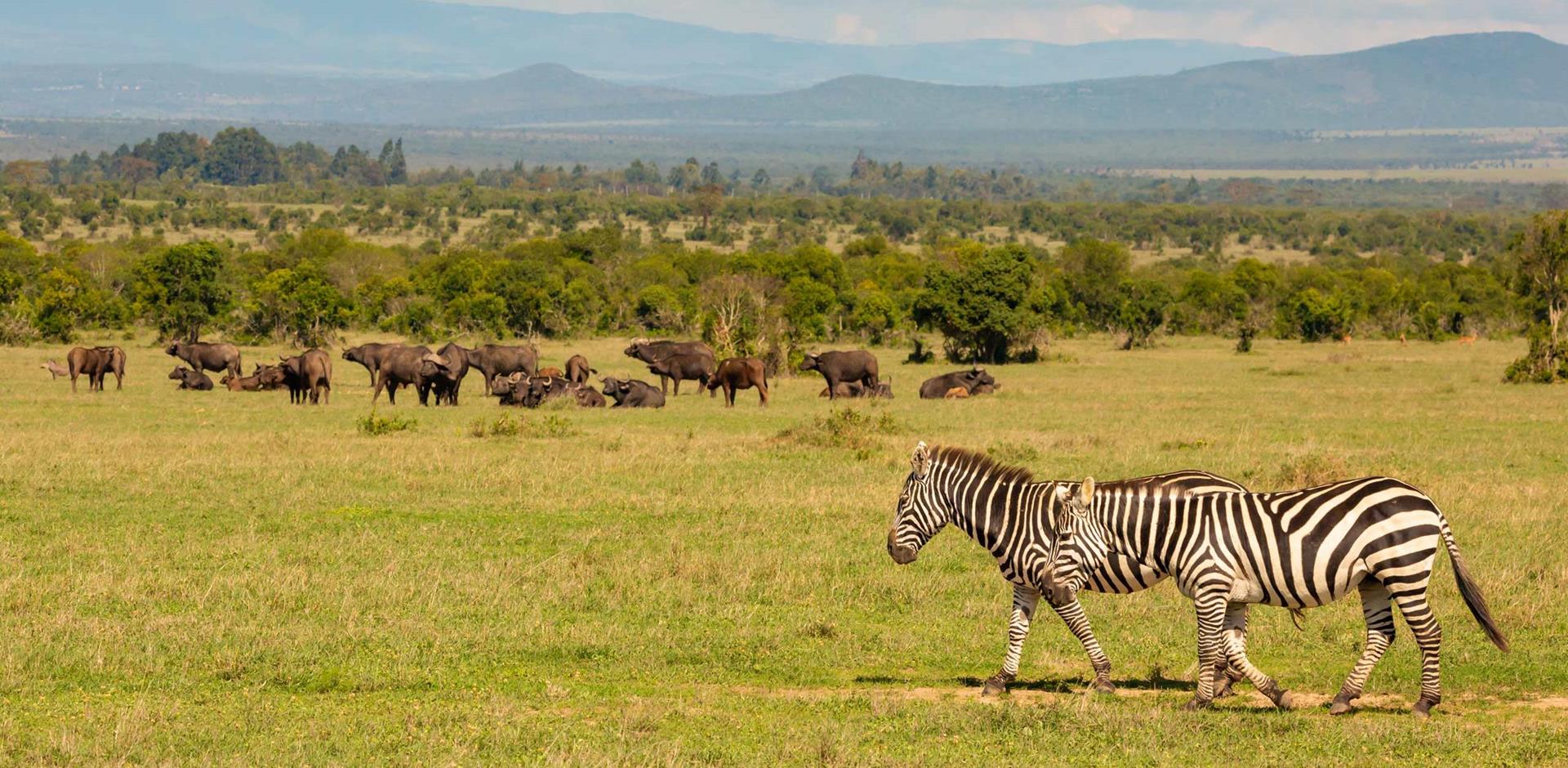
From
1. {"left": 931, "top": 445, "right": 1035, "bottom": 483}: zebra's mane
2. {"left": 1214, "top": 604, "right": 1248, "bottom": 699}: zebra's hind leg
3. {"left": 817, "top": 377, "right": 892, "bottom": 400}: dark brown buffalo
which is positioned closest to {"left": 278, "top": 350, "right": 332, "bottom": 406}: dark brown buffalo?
{"left": 817, "top": 377, "right": 892, "bottom": 400}: dark brown buffalo

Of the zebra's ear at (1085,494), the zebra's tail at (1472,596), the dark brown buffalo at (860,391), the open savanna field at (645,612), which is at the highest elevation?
the zebra's ear at (1085,494)

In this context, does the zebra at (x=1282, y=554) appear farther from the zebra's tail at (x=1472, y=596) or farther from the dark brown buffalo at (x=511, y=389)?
the dark brown buffalo at (x=511, y=389)

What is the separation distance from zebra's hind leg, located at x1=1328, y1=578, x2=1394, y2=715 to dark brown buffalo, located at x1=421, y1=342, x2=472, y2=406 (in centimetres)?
2433

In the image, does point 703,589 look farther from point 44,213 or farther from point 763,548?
point 44,213

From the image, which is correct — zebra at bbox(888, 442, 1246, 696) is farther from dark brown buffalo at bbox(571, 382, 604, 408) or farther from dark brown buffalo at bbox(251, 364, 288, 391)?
dark brown buffalo at bbox(251, 364, 288, 391)

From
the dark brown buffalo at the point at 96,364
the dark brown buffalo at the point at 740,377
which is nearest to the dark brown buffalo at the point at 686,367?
the dark brown buffalo at the point at 740,377

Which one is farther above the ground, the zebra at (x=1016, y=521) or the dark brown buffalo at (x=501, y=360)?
the zebra at (x=1016, y=521)

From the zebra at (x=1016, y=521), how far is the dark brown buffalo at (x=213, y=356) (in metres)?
30.9

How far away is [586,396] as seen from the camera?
105 feet

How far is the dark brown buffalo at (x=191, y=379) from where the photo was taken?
114ft

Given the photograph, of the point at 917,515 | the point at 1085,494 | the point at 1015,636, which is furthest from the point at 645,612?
the point at 1085,494

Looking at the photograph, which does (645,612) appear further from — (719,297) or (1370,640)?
(719,297)

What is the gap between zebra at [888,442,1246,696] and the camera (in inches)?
371

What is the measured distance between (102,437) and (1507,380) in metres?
31.2
